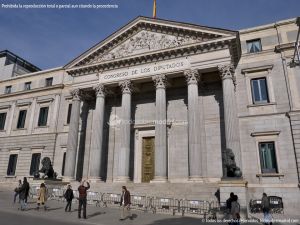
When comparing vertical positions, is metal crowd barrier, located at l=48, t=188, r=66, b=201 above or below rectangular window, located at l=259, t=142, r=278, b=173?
below

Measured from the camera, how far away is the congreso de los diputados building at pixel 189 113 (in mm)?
20109

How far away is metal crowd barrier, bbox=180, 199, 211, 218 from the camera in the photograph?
51.5 ft

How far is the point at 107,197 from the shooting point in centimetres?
1909

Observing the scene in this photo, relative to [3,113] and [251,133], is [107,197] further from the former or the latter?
[3,113]

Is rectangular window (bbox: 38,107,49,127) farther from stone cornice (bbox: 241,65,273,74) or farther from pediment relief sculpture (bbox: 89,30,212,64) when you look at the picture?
stone cornice (bbox: 241,65,273,74)

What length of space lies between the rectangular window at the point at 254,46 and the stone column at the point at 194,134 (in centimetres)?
602

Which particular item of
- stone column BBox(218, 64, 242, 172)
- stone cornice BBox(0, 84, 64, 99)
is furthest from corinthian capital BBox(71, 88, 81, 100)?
stone column BBox(218, 64, 242, 172)

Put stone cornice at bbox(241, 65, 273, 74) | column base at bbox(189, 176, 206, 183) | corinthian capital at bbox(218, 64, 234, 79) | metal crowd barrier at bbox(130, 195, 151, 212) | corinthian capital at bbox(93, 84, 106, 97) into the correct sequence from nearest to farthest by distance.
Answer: metal crowd barrier at bbox(130, 195, 151, 212), column base at bbox(189, 176, 206, 183), corinthian capital at bbox(218, 64, 234, 79), stone cornice at bbox(241, 65, 273, 74), corinthian capital at bbox(93, 84, 106, 97)

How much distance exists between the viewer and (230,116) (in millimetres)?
20016

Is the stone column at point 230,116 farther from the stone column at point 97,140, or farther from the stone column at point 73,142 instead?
the stone column at point 73,142

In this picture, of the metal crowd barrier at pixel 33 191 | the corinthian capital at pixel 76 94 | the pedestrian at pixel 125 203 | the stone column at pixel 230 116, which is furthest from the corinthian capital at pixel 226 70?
the metal crowd barrier at pixel 33 191

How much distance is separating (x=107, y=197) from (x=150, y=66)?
38.0 feet

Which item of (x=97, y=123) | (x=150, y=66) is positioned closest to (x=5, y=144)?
(x=97, y=123)

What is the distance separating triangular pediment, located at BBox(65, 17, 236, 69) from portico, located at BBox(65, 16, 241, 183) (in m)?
0.08
